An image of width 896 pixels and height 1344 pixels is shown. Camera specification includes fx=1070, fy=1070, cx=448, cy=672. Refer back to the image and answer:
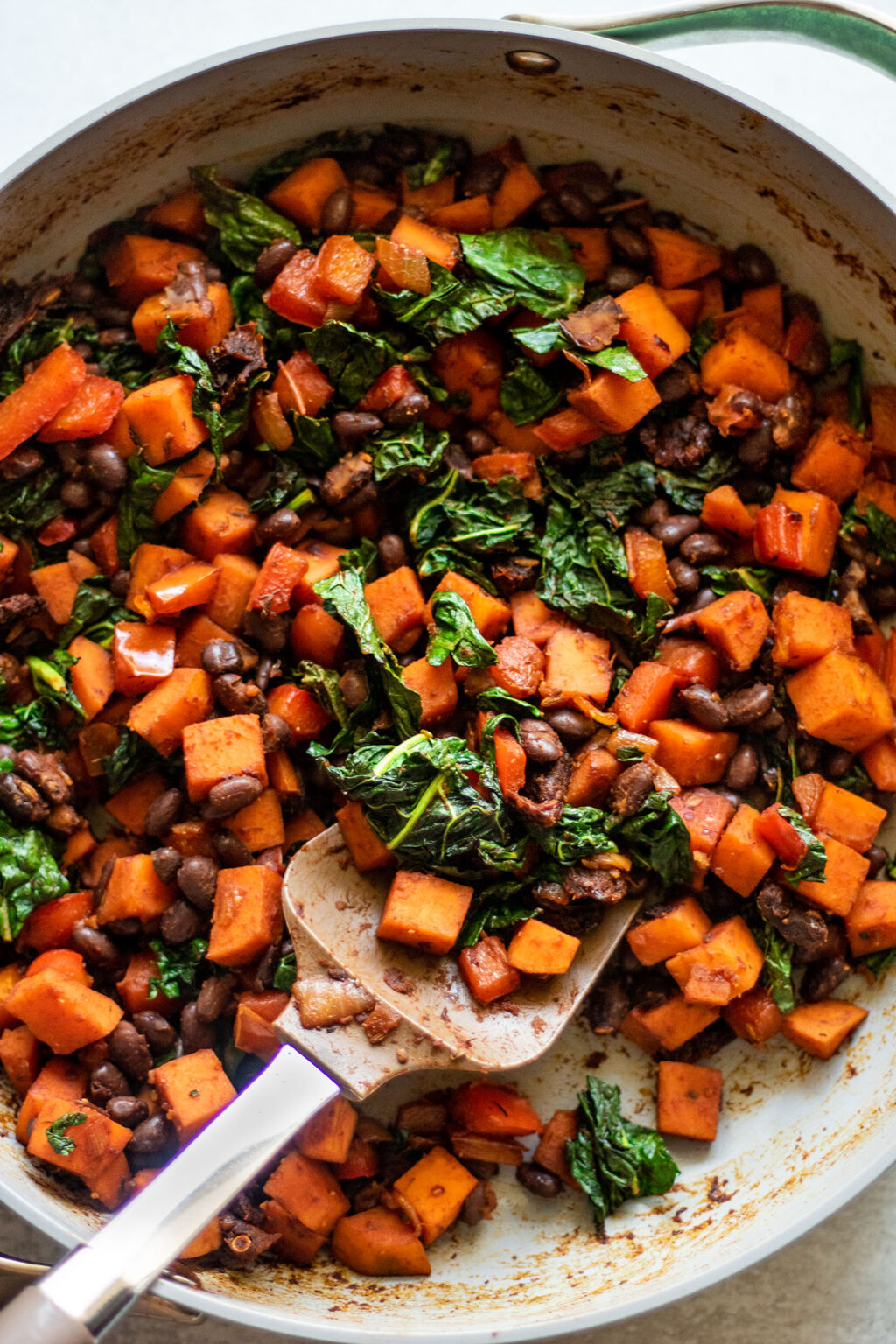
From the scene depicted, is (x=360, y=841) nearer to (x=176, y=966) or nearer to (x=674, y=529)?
(x=176, y=966)

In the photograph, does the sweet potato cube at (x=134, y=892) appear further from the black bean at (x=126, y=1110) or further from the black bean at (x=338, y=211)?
the black bean at (x=338, y=211)

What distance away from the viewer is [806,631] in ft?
11.9

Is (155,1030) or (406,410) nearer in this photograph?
(155,1030)

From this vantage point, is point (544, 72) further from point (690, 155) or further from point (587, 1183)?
point (587, 1183)

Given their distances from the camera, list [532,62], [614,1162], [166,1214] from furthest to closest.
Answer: [614,1162], [532,62], [166,1214]

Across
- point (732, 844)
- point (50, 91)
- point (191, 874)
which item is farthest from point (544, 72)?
point (191, 874)

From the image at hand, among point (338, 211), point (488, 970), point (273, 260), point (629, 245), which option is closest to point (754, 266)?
point (629, 245)

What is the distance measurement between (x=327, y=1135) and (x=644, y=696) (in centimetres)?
181

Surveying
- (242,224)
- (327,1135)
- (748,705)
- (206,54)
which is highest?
(206,54)

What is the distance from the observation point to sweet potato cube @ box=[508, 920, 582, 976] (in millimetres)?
3502

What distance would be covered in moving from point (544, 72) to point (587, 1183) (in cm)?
374

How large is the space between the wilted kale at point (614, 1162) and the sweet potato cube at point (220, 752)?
1.69 m

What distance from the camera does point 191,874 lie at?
357cm

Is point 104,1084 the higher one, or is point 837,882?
point 104,1084
